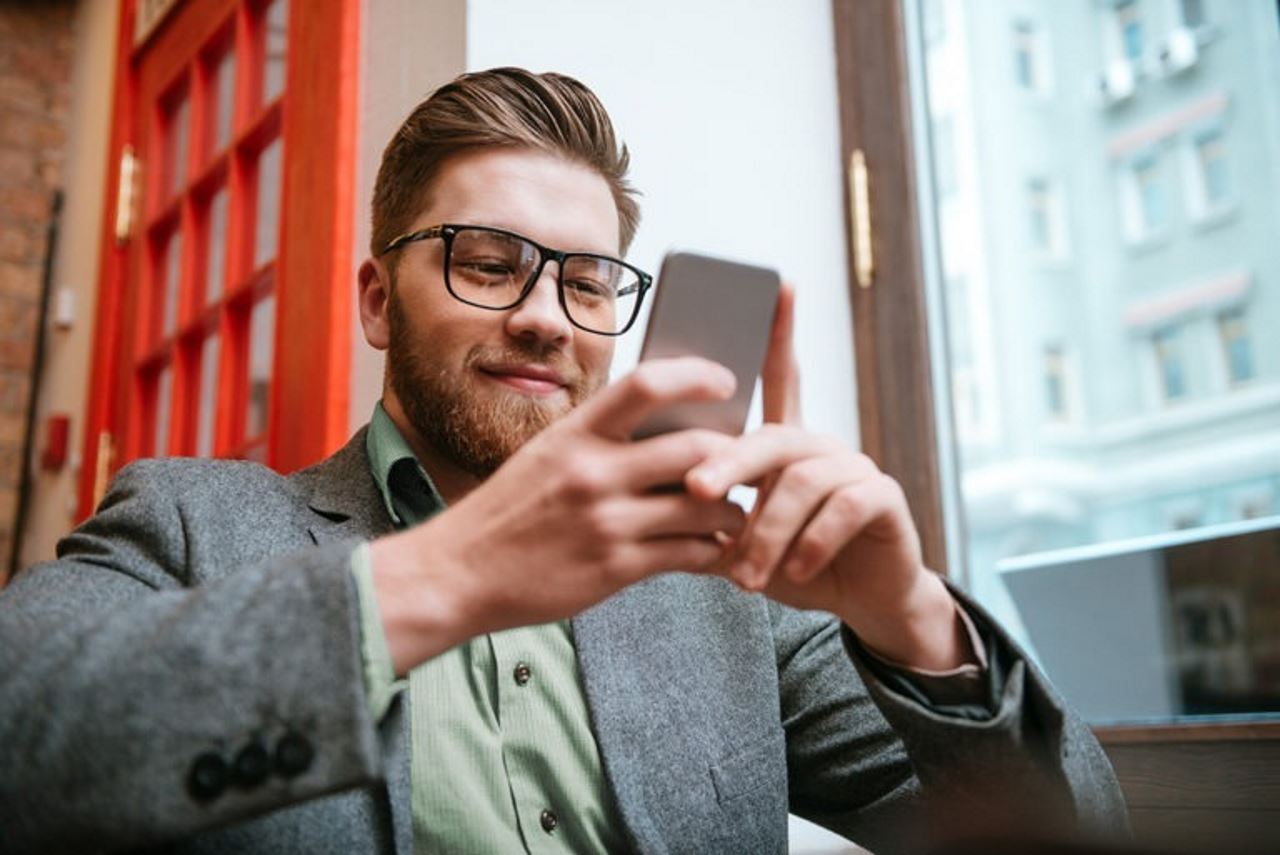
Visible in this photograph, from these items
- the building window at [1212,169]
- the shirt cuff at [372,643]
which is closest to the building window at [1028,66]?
the building window at [1212,169]

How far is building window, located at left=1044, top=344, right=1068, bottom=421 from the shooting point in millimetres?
16047

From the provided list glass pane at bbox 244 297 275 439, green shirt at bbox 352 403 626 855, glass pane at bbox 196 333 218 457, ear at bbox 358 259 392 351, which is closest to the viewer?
green shirt at bbox 352 403 626 855

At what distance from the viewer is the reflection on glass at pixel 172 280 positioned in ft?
7.64

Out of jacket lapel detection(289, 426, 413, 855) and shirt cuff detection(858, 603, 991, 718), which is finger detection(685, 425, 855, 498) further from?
jacket lapel detection(289, 426, 413, 855)

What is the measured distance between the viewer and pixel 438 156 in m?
1.28

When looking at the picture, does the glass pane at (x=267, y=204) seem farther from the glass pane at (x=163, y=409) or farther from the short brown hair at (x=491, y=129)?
the short brown hair at (x=491, y=129)

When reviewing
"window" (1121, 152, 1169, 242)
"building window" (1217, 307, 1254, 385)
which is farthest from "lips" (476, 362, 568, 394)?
"window" (1121, 152, 1169, 242)

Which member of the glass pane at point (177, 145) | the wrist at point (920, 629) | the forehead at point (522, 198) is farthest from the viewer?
the glass pane at point (177, 145)

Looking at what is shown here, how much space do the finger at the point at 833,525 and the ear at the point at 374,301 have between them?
753 mm

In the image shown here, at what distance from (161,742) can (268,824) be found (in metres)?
0.27

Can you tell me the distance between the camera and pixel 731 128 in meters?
1.72

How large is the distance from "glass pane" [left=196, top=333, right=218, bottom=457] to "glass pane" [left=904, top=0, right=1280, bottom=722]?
132 cm

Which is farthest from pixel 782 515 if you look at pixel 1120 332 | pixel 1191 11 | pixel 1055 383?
pixel 1055 383

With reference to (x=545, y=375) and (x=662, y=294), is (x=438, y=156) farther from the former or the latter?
(x=662, y=294)
